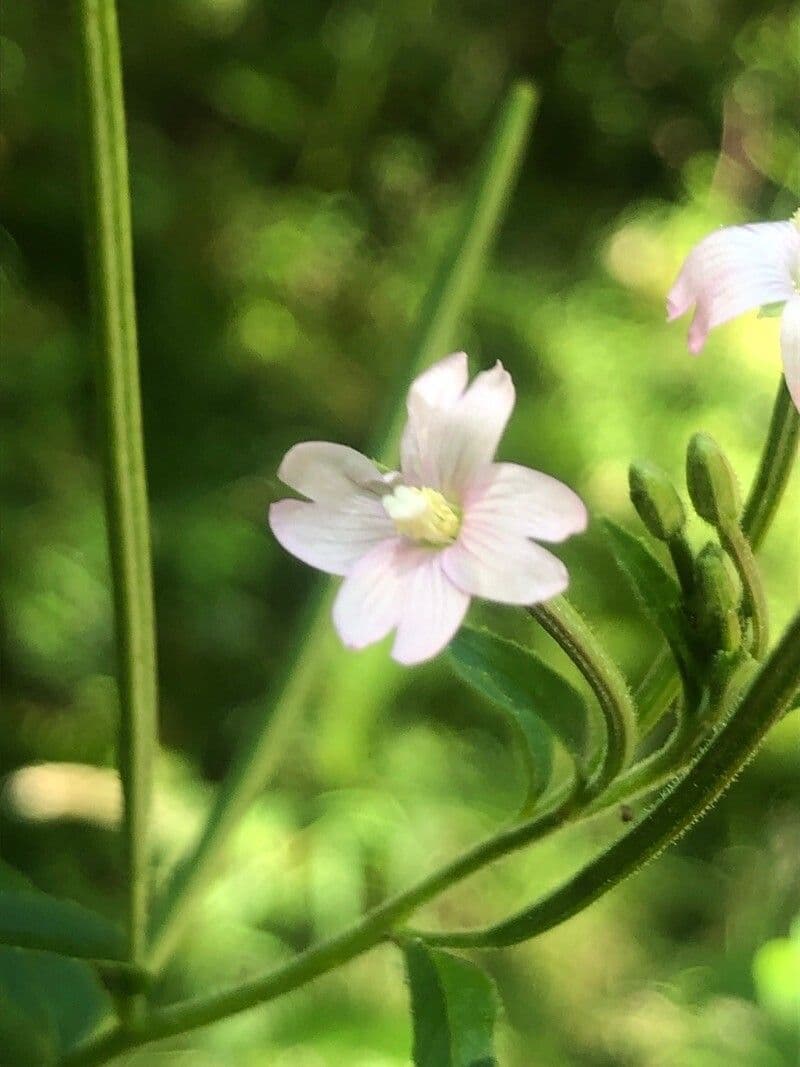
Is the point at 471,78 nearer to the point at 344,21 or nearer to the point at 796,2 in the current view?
the point at 344,21

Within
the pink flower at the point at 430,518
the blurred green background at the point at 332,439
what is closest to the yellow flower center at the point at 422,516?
the pink flower at the point at 430,518

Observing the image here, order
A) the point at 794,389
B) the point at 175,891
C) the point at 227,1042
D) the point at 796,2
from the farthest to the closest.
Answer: the point at 796,2 < the point at 227,1042 < the point at 175,891 < the point at 794,389

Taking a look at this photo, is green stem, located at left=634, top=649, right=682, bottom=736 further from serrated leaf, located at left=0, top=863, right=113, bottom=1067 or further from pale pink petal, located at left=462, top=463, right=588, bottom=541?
serrated leaf, located at left=0, top=863, right=113, bottom=1067

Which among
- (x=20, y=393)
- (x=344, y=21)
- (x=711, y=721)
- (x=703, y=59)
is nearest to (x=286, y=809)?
(x=20, y=393)

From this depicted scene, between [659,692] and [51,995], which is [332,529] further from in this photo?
[51,995]

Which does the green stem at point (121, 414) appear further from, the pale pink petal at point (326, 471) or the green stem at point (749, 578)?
the green stem at point (749, 578)

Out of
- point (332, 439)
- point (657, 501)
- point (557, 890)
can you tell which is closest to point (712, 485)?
point (657, 501)

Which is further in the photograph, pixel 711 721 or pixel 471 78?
pixel 471 78

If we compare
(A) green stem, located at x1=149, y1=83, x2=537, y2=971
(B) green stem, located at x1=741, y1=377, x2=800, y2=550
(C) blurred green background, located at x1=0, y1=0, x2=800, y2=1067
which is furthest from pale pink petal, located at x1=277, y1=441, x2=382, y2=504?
(C) blurred green background, located at x1=0, y1=0, x2=800, y2=1067
